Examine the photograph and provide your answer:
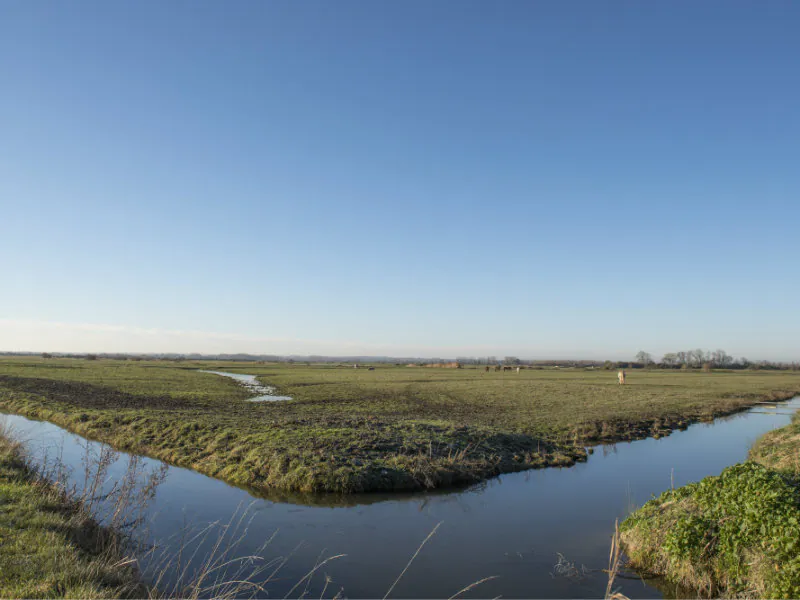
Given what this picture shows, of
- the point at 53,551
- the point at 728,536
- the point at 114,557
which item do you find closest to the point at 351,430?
the point at 114,557

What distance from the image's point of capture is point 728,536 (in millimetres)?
9531

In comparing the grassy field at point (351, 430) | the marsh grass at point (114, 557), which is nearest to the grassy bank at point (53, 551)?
the marsh grass at point (114, 557)

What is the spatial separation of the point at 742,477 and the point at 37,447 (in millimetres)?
27080

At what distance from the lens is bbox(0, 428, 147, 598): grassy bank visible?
729 centimetres

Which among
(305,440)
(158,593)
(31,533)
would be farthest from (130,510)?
(305,440)

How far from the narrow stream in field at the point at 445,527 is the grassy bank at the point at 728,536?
94 cm

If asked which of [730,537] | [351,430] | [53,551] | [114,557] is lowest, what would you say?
[351,430]

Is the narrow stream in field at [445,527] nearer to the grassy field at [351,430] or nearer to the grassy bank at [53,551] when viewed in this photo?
the grassy field at [351,430]

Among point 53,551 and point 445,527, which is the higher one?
point 53,551

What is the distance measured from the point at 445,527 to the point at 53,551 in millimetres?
9411

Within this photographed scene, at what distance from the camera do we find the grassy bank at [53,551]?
7.29 meters

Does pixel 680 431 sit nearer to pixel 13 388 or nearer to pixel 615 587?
pixel 615 587

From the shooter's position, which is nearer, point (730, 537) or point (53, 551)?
point (53, 551)

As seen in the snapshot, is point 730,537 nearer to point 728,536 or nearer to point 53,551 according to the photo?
point 728,536
